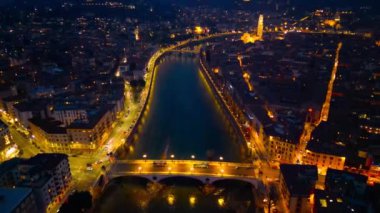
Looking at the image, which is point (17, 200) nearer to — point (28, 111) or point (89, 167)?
point (89, 167)

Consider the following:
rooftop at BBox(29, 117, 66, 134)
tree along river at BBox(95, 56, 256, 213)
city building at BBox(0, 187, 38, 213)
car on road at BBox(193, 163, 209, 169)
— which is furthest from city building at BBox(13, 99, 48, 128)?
car on road at BBox(193, 163, 209, 169)

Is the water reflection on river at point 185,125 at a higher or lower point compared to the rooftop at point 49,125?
lower

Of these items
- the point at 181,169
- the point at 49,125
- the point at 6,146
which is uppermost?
the point at 49,125

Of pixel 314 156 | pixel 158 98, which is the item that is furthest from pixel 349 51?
pixel 314 156

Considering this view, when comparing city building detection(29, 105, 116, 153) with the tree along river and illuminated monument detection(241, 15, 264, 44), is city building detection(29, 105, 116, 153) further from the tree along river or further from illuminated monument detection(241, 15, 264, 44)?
illuminated monument detection(241, 15, 264, 44)

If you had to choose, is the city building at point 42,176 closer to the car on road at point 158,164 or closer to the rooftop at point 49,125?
the rooftop at point 49,125

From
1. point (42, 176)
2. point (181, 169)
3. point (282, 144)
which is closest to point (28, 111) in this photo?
point (42, 176)

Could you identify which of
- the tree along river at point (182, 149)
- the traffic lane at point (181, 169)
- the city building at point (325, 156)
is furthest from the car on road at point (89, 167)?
the city building at point (325, 156)
